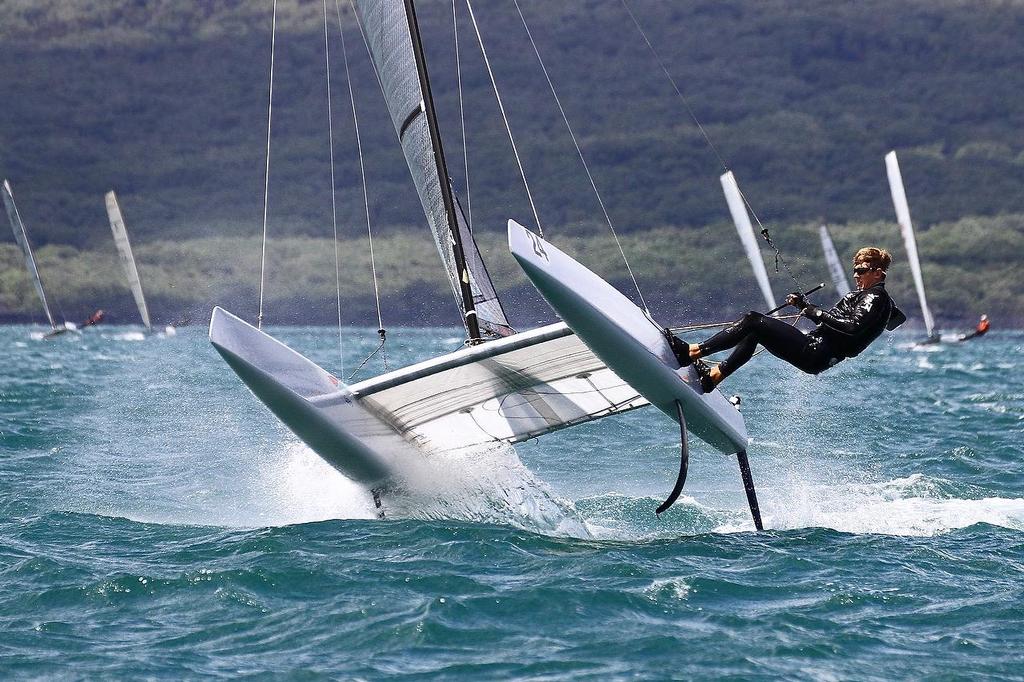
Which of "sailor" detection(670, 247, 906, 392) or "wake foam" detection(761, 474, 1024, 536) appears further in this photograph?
"wake foam" detection(761, 474, 1024, 536)

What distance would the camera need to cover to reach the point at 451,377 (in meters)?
6.72

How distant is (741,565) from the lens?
562 centimetres

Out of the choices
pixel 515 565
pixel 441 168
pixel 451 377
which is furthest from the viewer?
pixel 441 168

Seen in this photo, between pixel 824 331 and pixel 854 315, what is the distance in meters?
0.17

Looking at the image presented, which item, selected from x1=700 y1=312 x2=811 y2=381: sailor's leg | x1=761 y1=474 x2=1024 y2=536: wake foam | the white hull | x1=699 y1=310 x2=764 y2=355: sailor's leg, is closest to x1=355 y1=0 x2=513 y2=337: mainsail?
the white hull

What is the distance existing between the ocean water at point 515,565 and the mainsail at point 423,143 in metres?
1.02

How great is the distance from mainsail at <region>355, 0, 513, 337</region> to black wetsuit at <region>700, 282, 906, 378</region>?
5.96 ft

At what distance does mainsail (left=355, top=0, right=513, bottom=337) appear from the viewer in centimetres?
772

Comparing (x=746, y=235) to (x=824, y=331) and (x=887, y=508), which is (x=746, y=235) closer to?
(x=887, y=508)

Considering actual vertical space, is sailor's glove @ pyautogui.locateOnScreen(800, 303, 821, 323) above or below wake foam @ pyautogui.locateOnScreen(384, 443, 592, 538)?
above

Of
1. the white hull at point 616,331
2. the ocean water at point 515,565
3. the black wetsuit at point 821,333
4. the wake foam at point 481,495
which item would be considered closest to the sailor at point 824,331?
the black wetsuit at point 821,333

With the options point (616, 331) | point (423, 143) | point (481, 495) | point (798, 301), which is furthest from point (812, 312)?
point (423, 143)

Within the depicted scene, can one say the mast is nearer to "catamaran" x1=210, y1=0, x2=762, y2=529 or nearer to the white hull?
"catamaran" x1=210, y1=0, x2=762, y2=529

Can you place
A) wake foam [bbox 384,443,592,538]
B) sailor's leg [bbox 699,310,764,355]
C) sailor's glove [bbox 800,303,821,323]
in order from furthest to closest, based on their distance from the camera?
1. wake foam [bbox 384,443,592,538]
2. sailor's leg [bbox 699,310,764,355]
3. sailor's glove [bbox 800,303,821,323]
